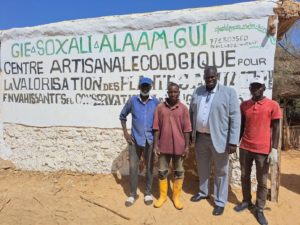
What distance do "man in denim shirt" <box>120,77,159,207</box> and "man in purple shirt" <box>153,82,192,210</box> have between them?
131mm

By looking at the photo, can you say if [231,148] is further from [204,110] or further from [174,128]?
[174,128]

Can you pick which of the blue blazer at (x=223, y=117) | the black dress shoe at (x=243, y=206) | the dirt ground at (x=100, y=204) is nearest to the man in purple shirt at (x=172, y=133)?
the dirt ground at (x=100, y=204)

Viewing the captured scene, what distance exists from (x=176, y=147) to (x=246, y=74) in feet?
4.95

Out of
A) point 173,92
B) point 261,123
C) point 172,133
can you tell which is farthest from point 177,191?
point 261,123

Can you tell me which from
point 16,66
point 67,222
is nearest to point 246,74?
point 67,222

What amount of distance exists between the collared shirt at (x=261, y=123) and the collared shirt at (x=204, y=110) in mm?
492

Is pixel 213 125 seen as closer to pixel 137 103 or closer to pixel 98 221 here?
pixel 137 103

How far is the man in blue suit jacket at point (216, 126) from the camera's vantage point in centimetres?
500

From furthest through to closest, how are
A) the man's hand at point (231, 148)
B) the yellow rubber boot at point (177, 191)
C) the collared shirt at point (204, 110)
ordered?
the yellow rubber boot at point (177, 191) → the collared shirt at point (204, 110) → the man's hand at point (231, 148)

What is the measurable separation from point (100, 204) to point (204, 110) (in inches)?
77.2

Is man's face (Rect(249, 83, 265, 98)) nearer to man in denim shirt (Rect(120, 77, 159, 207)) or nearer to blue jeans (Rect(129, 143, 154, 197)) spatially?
man in denim shirt (Rect(120, 77, 159, 207))

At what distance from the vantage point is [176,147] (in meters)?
5.18

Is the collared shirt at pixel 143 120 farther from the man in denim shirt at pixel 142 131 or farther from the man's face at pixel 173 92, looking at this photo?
the man's face at pixel 173 92

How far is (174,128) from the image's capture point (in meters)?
5.20
